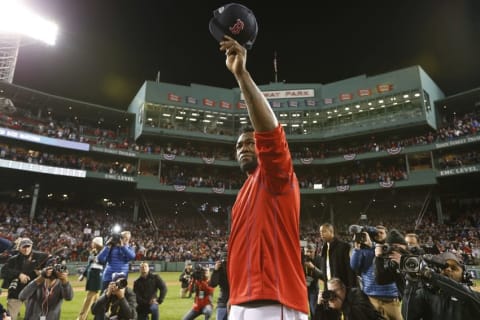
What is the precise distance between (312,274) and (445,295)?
4286mm

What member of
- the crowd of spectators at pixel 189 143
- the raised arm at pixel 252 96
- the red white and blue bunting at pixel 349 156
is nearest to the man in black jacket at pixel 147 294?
the raised arm at pixel 252 96

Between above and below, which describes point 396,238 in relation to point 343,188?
below

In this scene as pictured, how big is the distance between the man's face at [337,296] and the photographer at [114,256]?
568 cm

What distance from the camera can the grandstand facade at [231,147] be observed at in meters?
33.9

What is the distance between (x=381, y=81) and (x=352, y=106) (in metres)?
4.27

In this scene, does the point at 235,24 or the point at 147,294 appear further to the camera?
the point at 147,294

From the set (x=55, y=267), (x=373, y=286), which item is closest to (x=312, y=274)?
(x=373, y=286)

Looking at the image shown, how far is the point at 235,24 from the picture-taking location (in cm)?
199

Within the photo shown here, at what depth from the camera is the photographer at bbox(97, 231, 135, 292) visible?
335 inches

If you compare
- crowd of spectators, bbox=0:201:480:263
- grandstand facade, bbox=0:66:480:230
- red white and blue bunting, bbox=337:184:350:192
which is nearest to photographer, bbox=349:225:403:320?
crowd of spectators, bbox=0:201:480:263

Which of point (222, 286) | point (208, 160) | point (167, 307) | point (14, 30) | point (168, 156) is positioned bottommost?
point (167, 307)

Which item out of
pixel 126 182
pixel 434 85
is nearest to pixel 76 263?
pixel 126 182

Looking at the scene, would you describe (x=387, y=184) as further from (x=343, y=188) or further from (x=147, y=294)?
(x=147, y=294)

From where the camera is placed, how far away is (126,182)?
121 feet
